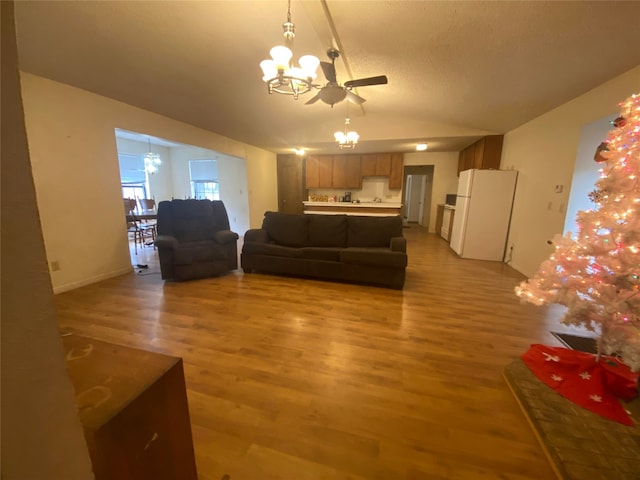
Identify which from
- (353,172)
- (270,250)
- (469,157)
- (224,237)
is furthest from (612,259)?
(353,172)

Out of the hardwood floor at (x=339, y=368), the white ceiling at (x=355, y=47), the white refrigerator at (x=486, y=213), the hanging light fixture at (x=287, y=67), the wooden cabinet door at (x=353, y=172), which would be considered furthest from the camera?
the wooden cabinet door at (x=353, y=172)

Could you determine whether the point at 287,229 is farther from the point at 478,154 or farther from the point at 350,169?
the point at 478,154

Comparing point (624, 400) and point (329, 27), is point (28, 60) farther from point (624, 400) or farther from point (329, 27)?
point (624, 400)

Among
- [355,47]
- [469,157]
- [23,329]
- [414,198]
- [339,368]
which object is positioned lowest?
[339,368]

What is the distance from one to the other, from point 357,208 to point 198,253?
14.1ft

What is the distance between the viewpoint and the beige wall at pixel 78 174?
2740mm

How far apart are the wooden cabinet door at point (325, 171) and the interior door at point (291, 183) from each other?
23.4 inches

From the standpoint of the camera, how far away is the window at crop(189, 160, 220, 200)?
7230mm

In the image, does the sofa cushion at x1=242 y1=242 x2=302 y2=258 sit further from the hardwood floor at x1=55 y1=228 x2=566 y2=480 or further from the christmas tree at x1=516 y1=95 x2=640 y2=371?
the christmas tree at x1=516 y1=95 x2=640 y2=371

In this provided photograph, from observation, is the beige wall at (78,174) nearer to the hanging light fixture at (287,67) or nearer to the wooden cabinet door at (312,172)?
the hanging light fixture at (287,67)

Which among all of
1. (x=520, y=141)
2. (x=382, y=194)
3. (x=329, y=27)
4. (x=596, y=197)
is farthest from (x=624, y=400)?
(x=382, y=194)

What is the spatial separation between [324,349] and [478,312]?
168cm

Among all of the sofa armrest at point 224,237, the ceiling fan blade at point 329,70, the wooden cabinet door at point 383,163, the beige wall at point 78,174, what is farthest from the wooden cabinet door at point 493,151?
the beige wall at point 78,174

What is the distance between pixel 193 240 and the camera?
3.68 m
